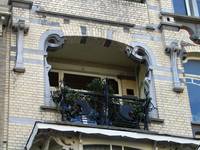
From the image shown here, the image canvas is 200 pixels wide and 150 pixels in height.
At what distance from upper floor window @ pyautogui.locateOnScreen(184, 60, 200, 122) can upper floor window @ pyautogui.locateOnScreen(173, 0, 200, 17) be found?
5.06ft

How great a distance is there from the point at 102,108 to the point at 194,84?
10.5 ft

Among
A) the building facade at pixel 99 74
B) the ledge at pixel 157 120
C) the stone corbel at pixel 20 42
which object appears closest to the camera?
the building facade at pixel 99 74

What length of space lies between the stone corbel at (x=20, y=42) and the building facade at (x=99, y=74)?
0.02 meters

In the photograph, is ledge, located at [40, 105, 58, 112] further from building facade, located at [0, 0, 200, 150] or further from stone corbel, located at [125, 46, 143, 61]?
stone corbel, located at [125, 46, 143, 61]

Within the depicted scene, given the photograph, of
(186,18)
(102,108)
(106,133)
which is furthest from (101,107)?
(186,18)

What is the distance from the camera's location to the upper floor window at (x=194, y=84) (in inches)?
632

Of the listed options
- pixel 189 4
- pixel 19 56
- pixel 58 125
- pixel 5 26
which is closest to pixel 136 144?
pixel 58 125

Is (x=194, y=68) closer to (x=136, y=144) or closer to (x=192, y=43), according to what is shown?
(x=192, y=43)

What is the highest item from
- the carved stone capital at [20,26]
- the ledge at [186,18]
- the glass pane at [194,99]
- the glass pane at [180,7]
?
the glass pane at [180,7]

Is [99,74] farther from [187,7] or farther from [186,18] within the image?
[187,7]

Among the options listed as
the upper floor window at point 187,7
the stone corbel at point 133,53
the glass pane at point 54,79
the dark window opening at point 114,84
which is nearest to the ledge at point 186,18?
the upper floor window at point 187,7

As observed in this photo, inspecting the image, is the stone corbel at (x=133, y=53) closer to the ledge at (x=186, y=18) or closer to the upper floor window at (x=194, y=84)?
the upper floor window at (x=194, y=84)

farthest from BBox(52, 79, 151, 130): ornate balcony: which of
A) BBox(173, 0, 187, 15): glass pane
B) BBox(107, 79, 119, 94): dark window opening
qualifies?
BBox(173, 0, 187, 15): glass pane

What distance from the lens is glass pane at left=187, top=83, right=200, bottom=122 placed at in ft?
52.4
